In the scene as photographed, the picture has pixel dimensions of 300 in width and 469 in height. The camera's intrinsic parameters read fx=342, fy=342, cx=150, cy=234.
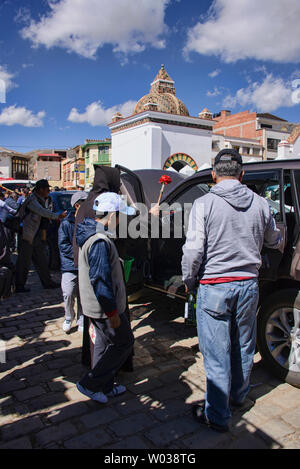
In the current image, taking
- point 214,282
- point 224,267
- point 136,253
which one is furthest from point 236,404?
point 136,253

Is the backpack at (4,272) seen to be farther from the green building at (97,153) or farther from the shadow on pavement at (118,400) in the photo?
the green building at (97,153)

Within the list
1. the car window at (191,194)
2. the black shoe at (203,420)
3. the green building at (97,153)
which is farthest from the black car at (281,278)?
the green building at (97,153)

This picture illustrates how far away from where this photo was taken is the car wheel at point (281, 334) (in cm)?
305

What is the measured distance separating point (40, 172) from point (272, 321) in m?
69.8

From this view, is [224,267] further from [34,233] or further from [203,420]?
[34,233]

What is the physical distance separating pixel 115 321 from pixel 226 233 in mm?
1097

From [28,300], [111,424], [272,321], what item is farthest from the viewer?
[28,300]

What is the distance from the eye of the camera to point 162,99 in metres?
18.1

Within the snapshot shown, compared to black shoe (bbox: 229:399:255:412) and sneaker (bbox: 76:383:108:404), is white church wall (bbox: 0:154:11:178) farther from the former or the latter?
black shoe (bbox: 229:399:255:412)

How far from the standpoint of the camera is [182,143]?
17172 mm

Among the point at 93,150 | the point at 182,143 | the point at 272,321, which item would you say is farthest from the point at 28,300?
the point at 93,150

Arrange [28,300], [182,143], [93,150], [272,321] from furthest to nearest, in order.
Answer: [93,150], [182,143], [28,300], [272,321]

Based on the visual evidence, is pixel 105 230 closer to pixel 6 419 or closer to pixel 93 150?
pixel 6 419

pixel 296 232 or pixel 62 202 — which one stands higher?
pixel 62 202
